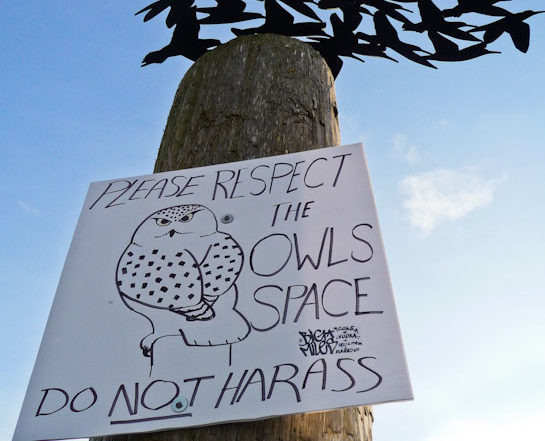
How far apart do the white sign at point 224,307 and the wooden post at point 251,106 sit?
2.6 inches

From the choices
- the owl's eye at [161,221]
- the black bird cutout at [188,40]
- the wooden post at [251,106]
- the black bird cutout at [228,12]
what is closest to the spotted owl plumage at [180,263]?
the owl's eye at [161,221]

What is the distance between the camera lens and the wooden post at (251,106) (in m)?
1.07

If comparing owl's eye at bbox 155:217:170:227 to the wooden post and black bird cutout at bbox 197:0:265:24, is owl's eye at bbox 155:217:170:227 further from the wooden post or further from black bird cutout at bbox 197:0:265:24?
black bird cutout at bbox 197:0:265:24

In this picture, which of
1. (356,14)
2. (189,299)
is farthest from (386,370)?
(356,14)

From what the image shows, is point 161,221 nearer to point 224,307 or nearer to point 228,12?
point 224,307

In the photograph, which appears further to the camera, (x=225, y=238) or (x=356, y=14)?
(x=356, y=14)

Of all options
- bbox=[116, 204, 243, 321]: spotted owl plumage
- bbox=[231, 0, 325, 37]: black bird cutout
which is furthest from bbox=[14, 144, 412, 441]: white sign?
bbox=[231, 0, 325, 37]: black bird cutout

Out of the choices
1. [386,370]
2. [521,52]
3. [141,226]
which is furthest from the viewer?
[521,52]

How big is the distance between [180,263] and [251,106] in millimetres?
421

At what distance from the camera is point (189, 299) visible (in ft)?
2.70

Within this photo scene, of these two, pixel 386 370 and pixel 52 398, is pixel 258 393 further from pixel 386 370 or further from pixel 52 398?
pixel 52 398

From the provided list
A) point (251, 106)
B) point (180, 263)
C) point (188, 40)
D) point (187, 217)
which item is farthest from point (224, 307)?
point (188, 40)

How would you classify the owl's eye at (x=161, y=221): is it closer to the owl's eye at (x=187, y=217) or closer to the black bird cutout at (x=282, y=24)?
the owl's eye at (x=187, y=217)

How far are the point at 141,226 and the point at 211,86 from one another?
43 cm
